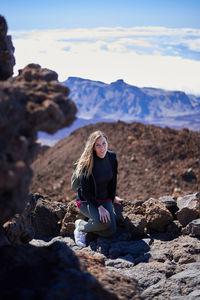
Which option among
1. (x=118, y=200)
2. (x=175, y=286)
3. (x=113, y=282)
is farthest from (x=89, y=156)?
(x=113, y=282)

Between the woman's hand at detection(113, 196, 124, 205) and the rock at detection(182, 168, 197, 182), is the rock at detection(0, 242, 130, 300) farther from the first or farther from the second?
the rock at detection(182, 168, 197, 182)

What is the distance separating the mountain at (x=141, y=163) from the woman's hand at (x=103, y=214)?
→ 26.0ft

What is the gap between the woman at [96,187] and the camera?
17.0 ft

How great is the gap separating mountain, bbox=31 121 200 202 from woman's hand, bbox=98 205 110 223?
313 inches

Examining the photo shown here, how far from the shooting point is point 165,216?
5695 millimetres

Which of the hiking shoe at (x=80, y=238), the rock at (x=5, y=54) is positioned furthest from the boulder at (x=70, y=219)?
the rock at (x=5, y=54)

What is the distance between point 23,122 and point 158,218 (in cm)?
371

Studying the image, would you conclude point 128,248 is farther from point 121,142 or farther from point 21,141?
point 121,142

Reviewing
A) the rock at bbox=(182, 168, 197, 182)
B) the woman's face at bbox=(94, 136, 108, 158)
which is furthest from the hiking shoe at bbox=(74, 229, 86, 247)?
the rock at bbox=(182, 168, 197, 182)

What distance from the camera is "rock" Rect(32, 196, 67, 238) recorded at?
19.3 ft

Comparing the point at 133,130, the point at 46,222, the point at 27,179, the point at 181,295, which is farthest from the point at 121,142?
the point at 27,179

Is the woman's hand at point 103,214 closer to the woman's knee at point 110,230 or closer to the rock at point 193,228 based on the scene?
the woman's knee at point 110,230

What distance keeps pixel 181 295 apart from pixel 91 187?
2.19 m

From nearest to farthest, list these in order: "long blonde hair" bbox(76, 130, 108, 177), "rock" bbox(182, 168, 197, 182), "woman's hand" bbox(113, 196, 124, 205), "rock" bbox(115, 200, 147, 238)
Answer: "long blonde hair" bbox(76, 130, 108, 177) → "rock" bbox(115, 200, 147, 238) → "woman's hand" bbox(113, 196, 124, 205) → "rock" bbox(182, 168, 197, 182)
